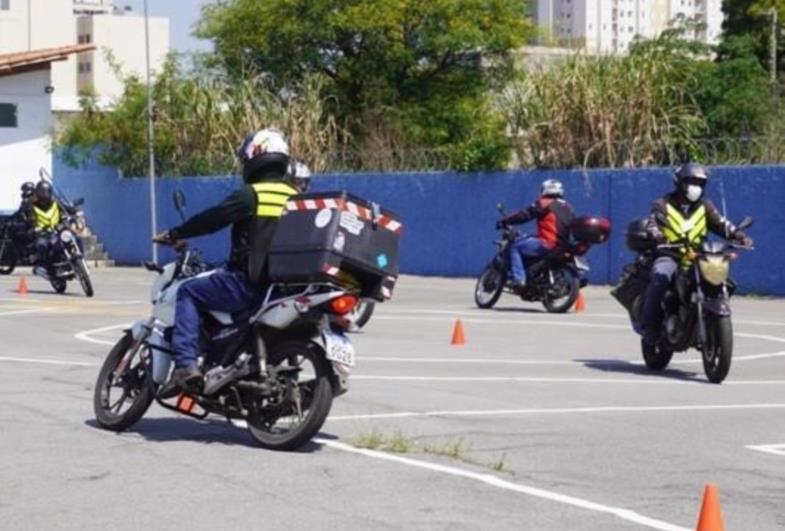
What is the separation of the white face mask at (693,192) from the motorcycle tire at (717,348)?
4.01ft

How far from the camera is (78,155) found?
155ft

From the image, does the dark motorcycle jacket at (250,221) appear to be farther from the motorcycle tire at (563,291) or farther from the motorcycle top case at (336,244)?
the motorcycle tire at (563,291)

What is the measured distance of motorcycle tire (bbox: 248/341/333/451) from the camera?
10664 mm

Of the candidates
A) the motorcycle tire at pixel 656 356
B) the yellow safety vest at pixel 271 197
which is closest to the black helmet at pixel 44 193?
the motorcycle tire at pixel 656 356

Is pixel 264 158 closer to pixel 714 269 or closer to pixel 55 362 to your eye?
pixel 714 269

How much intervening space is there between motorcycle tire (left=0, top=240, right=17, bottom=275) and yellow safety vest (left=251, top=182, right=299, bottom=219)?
1022 inches

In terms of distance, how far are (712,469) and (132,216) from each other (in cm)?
3449

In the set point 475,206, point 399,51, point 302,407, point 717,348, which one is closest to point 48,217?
point 475,206

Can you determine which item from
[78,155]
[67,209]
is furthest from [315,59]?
[67,209]

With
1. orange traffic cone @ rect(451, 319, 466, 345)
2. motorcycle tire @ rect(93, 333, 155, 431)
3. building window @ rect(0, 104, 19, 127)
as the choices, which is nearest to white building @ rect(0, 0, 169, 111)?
building window @ rect(0, 104, 19, 127)

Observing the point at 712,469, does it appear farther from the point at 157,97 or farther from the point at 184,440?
the point at 157,97

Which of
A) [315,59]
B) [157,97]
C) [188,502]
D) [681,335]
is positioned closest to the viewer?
[188,502]

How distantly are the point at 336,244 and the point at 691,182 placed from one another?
19.8 ft

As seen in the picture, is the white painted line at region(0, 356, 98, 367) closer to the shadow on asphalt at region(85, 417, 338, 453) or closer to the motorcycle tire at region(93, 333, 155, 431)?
the shadow on asphalt at region(85, 417, 338, 453)
